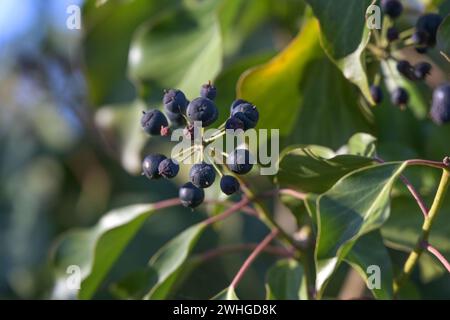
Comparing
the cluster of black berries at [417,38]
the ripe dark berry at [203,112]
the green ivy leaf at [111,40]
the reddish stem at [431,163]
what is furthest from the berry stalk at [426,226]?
the green ivy leaf at [111,40]

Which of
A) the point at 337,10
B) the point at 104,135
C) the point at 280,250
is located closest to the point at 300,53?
the point at 337,10

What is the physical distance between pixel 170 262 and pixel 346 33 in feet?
1.77

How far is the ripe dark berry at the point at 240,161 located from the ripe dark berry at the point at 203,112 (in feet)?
0.20

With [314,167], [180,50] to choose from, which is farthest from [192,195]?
[180,50]

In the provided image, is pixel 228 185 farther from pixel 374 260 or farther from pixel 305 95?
pixel 305 95

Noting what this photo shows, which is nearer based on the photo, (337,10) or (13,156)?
(337,10)

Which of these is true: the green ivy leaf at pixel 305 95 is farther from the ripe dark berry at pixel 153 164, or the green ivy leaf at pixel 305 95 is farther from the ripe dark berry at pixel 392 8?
the ripe dark berry at pixel 153 164

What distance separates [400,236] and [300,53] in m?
0.39

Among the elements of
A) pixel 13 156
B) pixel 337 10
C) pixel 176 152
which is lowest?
pixel 13 156

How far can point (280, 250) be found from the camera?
1612 millimetres

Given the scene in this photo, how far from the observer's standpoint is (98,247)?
5.49 feet

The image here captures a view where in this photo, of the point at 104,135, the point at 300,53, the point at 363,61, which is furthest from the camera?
the point at 104,135

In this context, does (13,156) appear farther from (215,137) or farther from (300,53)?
(215,137)

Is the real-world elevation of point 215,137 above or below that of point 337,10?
below
